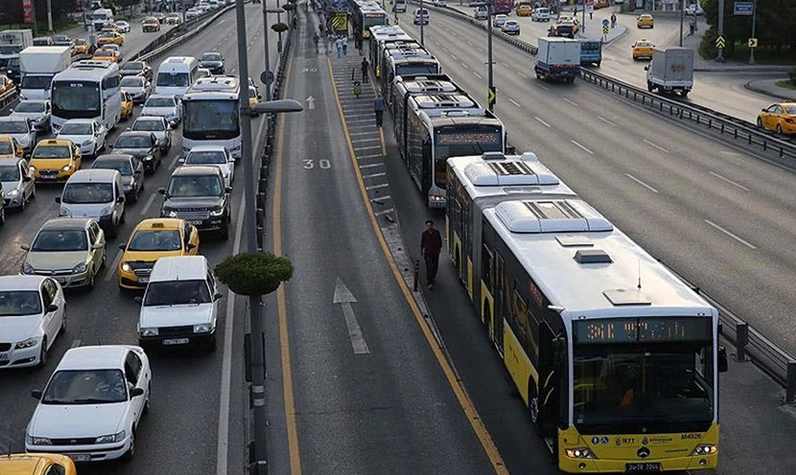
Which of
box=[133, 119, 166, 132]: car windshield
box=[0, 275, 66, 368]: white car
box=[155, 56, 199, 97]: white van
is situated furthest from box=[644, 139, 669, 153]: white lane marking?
box=[0, 275, 66, 368]: white car

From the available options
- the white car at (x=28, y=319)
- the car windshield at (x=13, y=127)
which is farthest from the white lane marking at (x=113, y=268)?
the car windshield at (x=13, y=127)

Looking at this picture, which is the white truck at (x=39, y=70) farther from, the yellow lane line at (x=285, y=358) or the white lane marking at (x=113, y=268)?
the white lane marking at (x=113, y=268)

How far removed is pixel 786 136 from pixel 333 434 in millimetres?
39457

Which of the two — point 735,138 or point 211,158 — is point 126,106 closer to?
point 211,158

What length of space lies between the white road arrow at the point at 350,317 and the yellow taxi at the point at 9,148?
18114 millimetres

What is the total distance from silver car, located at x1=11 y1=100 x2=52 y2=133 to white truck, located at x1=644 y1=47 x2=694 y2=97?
34.2m

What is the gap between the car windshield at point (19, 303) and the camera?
23891 mm

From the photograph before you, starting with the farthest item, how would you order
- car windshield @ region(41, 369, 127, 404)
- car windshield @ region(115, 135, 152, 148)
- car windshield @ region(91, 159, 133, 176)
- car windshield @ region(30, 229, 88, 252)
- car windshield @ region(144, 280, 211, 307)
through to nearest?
1. car windshield @ region(115, 135, 152, 148)
2. car windshield @ region(91, 159, 133, 176)
3. car windshield @ region(30, 229, 88, 252)
4. car windshield @ region(144, 280, 211, 307)
5. car windshield @ region(41, 369, 127, 404)

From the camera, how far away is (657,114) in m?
61.1

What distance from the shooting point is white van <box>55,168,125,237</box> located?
34156 mm

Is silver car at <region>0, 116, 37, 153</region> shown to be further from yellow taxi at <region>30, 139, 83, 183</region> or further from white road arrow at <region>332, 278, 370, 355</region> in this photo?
white road arrow at <region>332, 278, 370, 355</region>

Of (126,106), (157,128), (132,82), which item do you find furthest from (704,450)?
(132,82)

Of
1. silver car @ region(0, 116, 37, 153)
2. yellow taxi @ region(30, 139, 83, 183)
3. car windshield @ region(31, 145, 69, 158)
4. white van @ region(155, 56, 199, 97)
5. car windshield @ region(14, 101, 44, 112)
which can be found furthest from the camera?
white van @ region(155, 56, 199, 97)

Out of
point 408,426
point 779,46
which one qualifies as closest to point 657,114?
point 779,46
